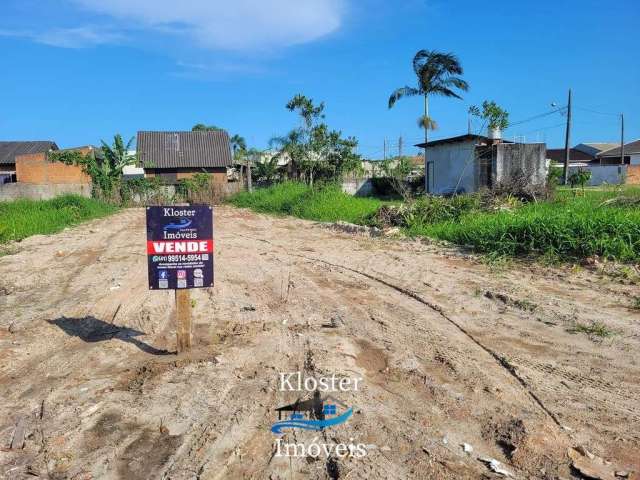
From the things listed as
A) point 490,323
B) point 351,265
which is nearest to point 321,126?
point 351,265

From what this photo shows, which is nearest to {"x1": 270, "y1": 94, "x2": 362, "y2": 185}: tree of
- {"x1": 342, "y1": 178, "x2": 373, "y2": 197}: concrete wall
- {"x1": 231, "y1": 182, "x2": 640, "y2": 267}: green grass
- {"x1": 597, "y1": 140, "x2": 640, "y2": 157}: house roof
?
{"x1": 342, "y1": 178, "x2": 373, "y2": 197}: concrete wall

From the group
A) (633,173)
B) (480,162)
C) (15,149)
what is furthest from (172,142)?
(633,173)

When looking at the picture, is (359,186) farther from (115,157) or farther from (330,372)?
(330,372)

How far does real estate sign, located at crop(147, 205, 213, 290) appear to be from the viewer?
4680 mm

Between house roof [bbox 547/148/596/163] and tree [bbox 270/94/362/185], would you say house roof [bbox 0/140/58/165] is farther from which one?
house roof [bbox 547/148/596/163]

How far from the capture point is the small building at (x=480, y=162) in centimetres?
2173

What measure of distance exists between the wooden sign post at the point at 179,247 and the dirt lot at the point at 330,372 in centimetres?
71

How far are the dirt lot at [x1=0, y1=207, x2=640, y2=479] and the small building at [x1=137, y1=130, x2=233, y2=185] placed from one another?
2780 centimetres

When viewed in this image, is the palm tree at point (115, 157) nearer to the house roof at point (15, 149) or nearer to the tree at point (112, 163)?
the tree at point (112, 163)

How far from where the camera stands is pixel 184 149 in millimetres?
37125

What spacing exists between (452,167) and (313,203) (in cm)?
901

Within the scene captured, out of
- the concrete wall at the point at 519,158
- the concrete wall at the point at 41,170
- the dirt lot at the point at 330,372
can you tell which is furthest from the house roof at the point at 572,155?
the dirt lot at the point at 330,372

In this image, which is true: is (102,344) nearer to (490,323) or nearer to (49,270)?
(490,323)

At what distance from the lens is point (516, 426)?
352 centimetres
